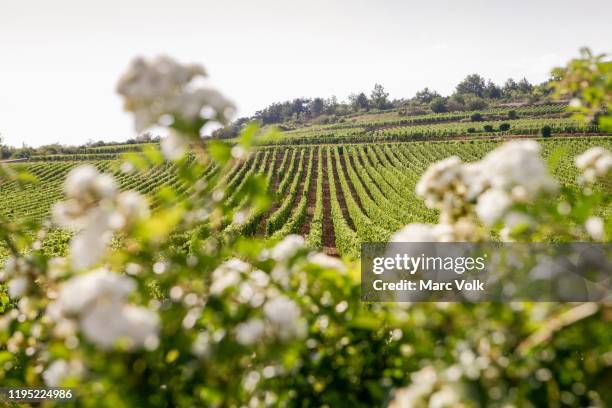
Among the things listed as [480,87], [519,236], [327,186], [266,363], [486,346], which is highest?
[480,87]

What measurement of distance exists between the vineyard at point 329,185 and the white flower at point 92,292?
1.75 feet

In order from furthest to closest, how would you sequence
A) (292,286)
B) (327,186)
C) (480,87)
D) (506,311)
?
(480,87), (327,186), (292,286), (506,311)

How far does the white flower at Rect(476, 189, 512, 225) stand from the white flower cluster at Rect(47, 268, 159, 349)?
1.20 m

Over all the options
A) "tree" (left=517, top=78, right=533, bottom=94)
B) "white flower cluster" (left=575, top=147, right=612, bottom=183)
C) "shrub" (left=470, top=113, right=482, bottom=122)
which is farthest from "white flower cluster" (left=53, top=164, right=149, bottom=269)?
"tree" (left=517, top=78, right=533, bottom=94)

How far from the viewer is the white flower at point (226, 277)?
1.40 meters

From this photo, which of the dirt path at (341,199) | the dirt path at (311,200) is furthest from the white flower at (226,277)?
the dirt path at (341,199)

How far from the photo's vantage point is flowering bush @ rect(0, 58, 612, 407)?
1.15 metres

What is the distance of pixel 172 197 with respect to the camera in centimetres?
139

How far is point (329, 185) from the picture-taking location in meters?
40.7

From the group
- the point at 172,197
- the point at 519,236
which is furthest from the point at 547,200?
the point at 172,197

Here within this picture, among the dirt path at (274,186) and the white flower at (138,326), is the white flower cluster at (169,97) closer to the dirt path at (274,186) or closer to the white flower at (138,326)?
the dirt path at (274,186)

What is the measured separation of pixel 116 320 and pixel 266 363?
768 millimetres

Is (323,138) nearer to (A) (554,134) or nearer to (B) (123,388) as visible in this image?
(A) (554,134)

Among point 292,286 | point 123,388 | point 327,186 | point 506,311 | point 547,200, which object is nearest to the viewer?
point 123,388
